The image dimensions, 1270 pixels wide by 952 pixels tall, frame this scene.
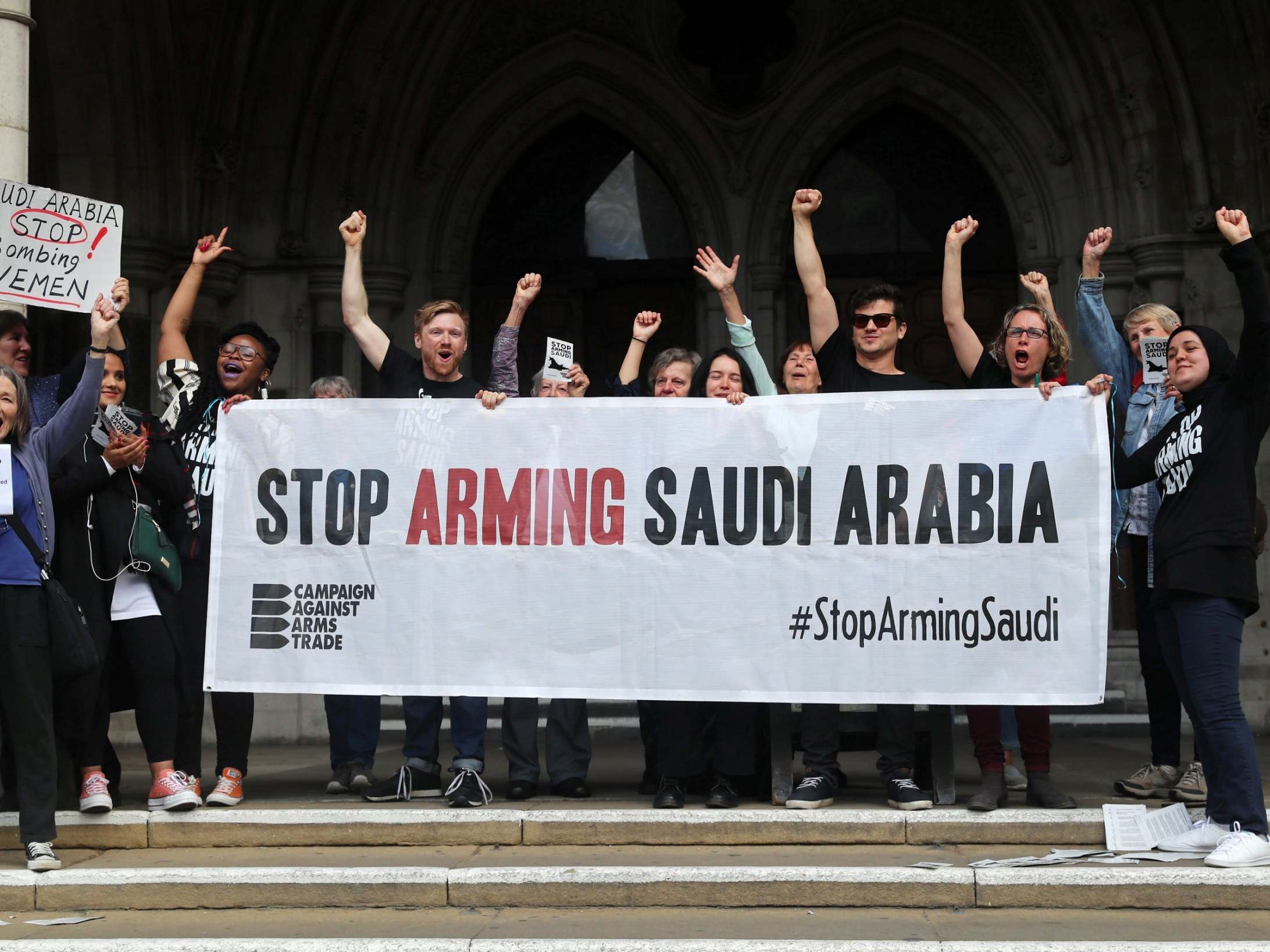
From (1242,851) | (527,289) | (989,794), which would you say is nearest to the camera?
(1242,851)

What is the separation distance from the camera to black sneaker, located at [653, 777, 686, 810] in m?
6.48

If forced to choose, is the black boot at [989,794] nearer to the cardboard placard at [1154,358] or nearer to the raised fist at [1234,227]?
the cardboard placard at [1154,358]

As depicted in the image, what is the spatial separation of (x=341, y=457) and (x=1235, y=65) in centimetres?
727

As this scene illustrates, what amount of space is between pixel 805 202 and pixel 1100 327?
1.43m

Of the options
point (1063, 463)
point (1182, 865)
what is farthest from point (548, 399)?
point (1182, 865)

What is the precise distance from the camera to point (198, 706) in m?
6.86

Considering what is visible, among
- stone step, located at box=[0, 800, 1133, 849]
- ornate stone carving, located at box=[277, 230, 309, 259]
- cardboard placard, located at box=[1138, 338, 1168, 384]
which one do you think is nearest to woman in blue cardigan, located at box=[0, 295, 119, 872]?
stone step, located at box=[0, 800, 1133, 849]

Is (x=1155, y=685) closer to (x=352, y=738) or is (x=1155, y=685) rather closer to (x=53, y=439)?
(x=352, y=738)

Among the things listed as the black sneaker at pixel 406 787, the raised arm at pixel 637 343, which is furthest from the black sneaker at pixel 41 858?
the raised arm at pixel 637 343

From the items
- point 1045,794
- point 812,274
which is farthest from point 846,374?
point 1045,794

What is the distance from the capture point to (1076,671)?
6.31 metres

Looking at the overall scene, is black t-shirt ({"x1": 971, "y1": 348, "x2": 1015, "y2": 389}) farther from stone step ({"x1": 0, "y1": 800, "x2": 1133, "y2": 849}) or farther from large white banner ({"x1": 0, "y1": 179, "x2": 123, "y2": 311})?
large white banner ({"x1": 0, "y1": 179, "x2": 123, "y2": 311})

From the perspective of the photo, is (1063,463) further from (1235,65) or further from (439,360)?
(1235,65)

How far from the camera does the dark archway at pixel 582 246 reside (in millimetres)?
12391
